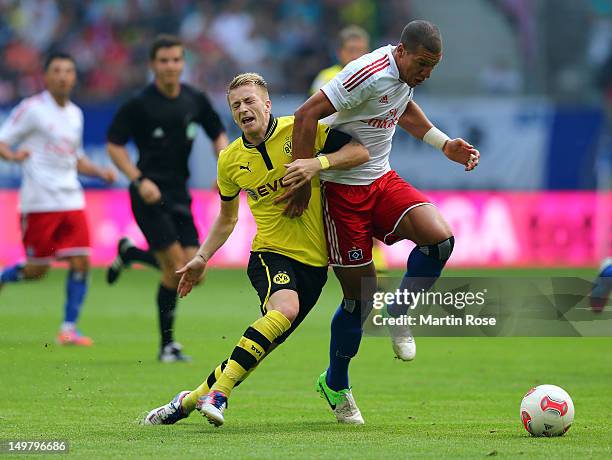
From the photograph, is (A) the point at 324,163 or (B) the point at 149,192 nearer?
(A) the point at 324,163

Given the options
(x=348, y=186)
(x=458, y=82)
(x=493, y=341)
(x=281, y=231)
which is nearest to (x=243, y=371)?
(x=281, y=231)

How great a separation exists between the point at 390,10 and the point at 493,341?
11.8m

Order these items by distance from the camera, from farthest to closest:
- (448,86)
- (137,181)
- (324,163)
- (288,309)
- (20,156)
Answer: (448,86)
(20,156)
(137,181)
(324,163)
(288,309)

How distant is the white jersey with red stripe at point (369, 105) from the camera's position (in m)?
6.93

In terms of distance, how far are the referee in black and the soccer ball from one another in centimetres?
442

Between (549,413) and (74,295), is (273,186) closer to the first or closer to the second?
(549,413)

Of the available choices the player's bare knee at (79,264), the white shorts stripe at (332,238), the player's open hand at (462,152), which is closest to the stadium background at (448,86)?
the player's bare knee at (79,264)

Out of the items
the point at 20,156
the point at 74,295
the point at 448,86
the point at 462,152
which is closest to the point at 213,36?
the point at 448,86

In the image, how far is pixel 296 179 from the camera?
22.0 ft

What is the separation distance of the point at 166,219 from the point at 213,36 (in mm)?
13217

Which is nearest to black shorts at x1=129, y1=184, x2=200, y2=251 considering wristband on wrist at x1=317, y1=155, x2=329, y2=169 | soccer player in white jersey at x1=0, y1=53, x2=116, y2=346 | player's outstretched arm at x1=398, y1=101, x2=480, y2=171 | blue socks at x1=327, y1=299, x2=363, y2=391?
soccer player in white jersey at x1=0, y1=53, x2=116, y2=346

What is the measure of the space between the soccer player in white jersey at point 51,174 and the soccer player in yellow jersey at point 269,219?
492 cm

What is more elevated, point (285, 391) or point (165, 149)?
point (165, 149)

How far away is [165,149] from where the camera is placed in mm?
10727
